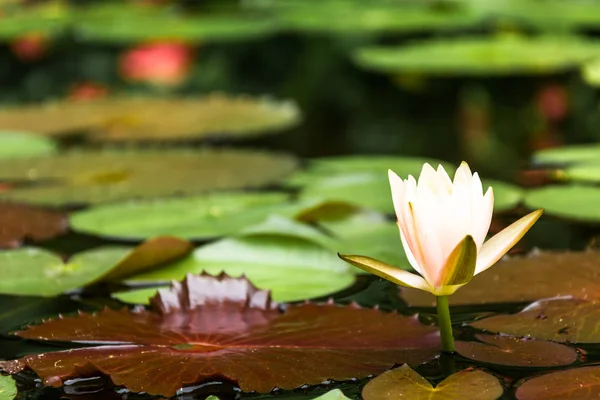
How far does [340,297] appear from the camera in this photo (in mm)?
1114

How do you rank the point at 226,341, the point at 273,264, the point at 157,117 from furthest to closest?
the point at 157,117, the point at 273,264, the point at 226,341

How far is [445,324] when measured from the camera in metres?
0.84

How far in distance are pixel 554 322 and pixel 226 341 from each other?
32cm

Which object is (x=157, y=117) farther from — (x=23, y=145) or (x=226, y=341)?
(x=226, y=341)

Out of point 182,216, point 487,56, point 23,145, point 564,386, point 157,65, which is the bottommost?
point 564,386

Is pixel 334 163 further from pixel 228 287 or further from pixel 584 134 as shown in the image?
pixel 228 287

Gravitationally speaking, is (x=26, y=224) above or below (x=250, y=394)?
above

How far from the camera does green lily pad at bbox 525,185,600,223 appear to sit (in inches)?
56.0

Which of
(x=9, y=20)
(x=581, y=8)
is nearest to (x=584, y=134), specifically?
(x=581, y=8)

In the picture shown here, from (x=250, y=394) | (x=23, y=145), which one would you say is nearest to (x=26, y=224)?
(x=23, y=145)

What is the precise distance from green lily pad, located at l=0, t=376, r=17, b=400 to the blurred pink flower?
2579mm

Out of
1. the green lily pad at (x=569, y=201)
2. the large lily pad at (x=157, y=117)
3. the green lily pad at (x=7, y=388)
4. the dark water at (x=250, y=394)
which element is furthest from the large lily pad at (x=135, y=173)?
the green lily pad at (x=7, y=388)

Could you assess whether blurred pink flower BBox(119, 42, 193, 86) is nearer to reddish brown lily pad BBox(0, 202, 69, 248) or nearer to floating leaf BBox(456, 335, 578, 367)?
reddish brown lily pad BBox(0, 202, 69, 248)

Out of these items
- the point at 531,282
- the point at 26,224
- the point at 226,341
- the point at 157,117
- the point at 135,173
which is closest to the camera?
the point at 226,341
